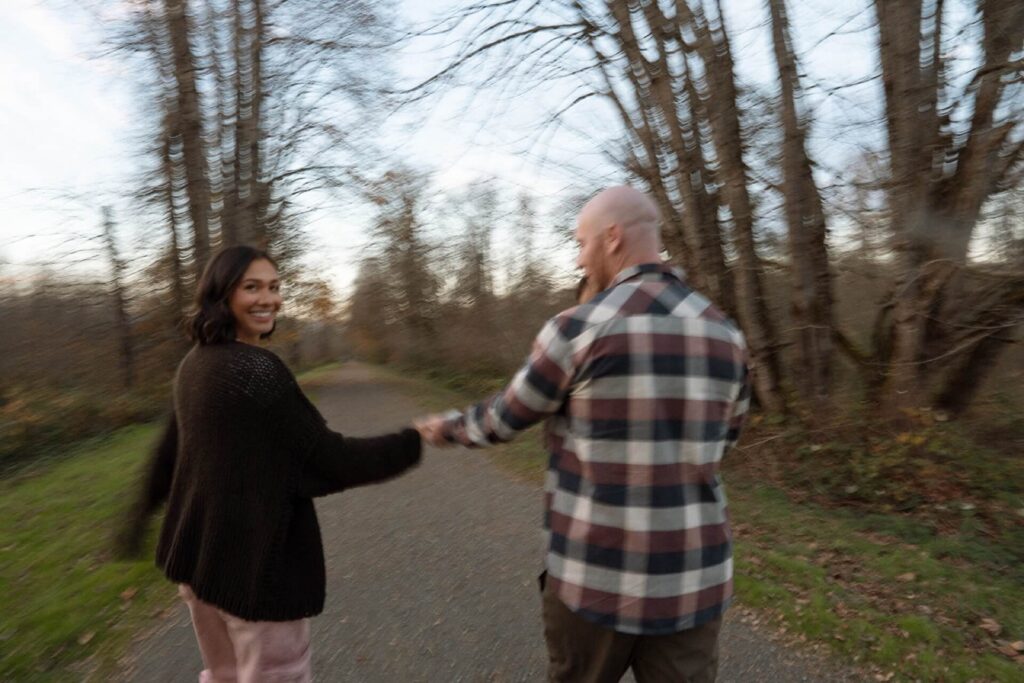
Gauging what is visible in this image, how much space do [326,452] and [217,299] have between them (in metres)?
0.61

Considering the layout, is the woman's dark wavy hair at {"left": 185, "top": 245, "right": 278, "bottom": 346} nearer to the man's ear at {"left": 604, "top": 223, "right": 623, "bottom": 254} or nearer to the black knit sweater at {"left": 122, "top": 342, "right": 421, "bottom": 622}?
the black knit sweater at {"left": 122, "top": 342, "right": 421, "bottom": 622}

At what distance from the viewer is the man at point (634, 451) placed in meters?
1.79

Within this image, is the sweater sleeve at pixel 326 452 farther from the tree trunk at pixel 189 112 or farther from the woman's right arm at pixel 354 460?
the tree trunk at pixel 189 112

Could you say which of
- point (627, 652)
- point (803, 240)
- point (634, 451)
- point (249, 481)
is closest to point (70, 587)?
point (249, 481)

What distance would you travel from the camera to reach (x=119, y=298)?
1591cm

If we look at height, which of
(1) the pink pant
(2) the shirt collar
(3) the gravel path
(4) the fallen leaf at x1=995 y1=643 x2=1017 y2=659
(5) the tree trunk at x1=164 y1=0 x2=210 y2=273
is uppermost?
(5) the tree trunk at x1=164 y1=0 x2=210 y2=273

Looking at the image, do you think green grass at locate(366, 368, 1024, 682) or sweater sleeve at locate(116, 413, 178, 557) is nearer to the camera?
sweater sleeve at locate(116, 413, 178, 557)

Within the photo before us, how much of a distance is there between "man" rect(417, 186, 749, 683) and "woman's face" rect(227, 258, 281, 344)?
908mm

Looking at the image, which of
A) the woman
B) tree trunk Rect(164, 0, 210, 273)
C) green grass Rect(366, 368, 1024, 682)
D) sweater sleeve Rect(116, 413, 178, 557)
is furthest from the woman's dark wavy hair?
A: tree trunk Rect(164, 0, 210, 273)

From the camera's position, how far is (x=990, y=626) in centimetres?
404

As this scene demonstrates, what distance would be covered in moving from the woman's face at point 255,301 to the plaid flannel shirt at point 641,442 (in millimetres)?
947

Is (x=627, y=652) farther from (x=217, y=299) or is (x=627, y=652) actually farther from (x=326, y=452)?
(x=217, y=299)

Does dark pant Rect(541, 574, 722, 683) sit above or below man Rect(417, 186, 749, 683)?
below

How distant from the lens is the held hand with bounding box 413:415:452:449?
237 cm
